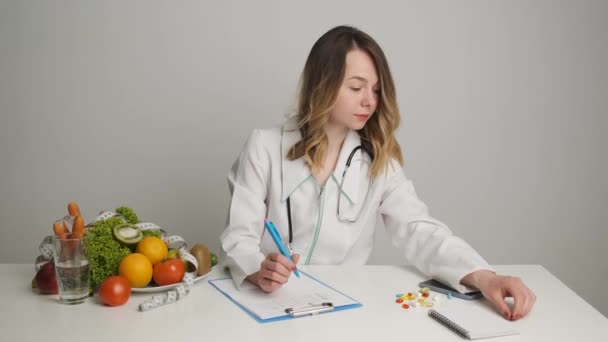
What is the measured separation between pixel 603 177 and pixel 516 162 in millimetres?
517

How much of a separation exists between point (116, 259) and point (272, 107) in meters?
1.81

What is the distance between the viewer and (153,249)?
5.31 feet

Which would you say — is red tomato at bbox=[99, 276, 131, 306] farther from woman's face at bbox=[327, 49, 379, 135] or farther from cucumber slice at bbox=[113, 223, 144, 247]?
woman's face at bbox=[327, 49, 379, 135]

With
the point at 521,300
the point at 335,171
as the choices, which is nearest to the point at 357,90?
the point at 335,171

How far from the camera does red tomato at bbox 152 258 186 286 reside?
5.17ft

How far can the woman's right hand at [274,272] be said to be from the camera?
1.57 metres

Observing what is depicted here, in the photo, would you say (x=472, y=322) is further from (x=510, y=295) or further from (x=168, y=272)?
(x=168, y=272)

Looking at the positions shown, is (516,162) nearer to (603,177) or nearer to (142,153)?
(603,177)

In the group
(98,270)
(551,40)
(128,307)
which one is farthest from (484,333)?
(551,40)

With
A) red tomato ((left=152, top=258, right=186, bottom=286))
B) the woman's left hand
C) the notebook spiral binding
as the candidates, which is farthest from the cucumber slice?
the woman's left hand

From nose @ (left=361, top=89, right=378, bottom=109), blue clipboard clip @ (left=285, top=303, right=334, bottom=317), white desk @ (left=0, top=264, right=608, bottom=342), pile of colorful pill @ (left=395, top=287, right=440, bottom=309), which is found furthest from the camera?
nose @ (left=361, top=89, right=378, bottom=109)

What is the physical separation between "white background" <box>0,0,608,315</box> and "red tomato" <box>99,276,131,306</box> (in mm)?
1772

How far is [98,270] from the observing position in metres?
1.55

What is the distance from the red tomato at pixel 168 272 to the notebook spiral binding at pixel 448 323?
2.19 feet
